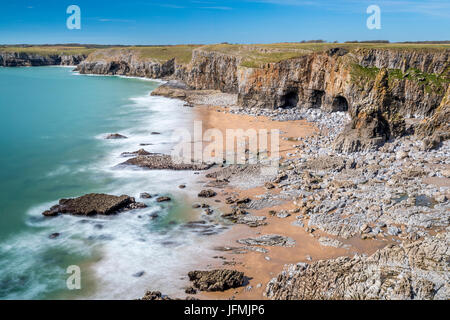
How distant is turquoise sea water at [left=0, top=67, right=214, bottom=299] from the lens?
16.8 meters

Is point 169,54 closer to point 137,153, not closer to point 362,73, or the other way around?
point 362,73

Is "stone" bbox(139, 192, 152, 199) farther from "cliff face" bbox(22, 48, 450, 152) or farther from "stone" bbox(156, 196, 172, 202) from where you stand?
"cliff face" bbox(22, 48, 450, 152)

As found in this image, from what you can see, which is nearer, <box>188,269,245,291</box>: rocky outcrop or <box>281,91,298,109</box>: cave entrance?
<box>188,269,245,291</box>: rocky outcrop

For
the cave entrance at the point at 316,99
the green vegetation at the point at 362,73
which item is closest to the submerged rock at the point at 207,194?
the green vegetation at the point at 362,73

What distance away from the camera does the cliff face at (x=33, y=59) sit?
163 meters

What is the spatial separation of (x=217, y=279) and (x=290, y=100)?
40.7m

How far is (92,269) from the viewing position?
17.4 m

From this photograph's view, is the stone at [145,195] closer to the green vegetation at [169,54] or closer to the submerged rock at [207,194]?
the submerged rock at [207,194]

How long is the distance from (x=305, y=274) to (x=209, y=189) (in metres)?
12.3

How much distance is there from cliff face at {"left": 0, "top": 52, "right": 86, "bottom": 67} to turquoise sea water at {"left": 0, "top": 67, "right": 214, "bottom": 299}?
129 m

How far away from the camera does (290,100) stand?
51938mm

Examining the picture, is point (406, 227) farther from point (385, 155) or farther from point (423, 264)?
point (385, 155)
